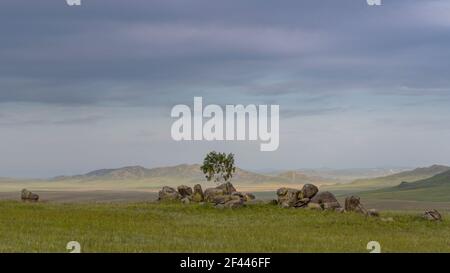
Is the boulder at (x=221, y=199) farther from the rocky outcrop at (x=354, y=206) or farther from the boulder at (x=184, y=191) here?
the rocky outcrop at (x=354, y=206)

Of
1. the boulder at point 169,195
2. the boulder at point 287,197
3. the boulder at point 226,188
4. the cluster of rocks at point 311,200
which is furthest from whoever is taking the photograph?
the boulder at point 169,195

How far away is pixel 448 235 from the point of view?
54.4m

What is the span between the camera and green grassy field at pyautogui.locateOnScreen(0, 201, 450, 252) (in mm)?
37566

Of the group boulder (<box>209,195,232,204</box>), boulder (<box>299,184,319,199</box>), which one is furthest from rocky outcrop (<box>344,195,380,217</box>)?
boulder (<box>209,195,232,204</box>)

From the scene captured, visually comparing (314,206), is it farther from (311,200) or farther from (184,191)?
(184,191)

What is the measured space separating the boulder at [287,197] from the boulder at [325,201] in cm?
198

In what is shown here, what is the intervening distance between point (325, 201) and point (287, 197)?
4.54 metres

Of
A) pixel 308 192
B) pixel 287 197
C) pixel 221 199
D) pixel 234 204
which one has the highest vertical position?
pixel 308 192

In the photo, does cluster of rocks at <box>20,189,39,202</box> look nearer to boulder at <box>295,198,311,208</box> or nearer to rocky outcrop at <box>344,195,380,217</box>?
boulder at <box>295,198,311,208</box>

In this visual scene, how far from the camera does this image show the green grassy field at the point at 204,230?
37.6 metres

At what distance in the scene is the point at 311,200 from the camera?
78.6 meters

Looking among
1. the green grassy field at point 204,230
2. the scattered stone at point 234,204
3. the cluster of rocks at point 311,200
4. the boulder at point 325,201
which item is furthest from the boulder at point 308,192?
the scattered stone at point 234,204

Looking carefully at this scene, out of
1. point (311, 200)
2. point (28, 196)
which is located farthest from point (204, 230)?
point (28, 196)
